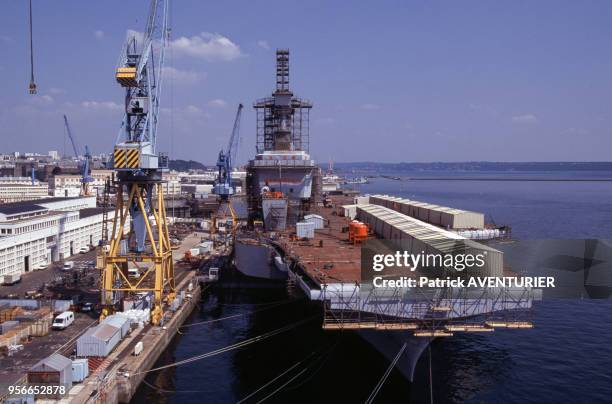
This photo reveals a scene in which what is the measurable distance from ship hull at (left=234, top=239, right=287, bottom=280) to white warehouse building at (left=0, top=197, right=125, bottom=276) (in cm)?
1713

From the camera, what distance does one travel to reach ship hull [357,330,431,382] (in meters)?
20.2

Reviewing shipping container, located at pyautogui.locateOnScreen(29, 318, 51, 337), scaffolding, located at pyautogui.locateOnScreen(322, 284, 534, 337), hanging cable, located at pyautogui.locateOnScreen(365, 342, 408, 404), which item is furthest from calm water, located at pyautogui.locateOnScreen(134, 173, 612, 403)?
shipping container, located at pyautogui.locateOnScreen(29, 318, 51, 337)

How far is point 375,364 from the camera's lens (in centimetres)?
2431

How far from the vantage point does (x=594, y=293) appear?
2744cm

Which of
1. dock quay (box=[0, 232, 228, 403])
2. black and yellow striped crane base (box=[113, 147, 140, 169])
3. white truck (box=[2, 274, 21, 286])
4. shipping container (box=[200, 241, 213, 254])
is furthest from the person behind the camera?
shipping container (box=[200, 241, 213, 254])

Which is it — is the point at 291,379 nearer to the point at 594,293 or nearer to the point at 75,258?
the point at 594,293

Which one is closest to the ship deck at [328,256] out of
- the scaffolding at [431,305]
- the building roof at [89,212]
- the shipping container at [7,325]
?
the scaffolding at [431,305]

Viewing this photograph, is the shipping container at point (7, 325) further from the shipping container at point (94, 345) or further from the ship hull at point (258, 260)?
the ship hull at point (258, 260)

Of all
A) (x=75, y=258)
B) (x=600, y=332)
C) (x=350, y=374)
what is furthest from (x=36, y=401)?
(x=75, y=258)

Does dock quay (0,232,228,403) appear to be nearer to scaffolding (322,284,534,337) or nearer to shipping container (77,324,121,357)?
shipping container (77,324,121,357)

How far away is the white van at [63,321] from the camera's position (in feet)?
90.3

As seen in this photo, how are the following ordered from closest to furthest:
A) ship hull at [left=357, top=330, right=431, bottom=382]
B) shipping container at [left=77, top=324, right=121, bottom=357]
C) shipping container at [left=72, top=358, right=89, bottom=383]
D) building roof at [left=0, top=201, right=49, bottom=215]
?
ship hull at [left=357, top=330, right=431, bottom=382], shipping container at [left=72, top=358, right=89, bottom=383], shipping container at [left=77, top=324, right=121, bottom=357], building roof at [left=0, top=201, right=49, bottom=215]

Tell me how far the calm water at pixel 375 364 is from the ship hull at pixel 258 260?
8.70 ft

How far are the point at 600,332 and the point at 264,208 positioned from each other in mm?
22724
